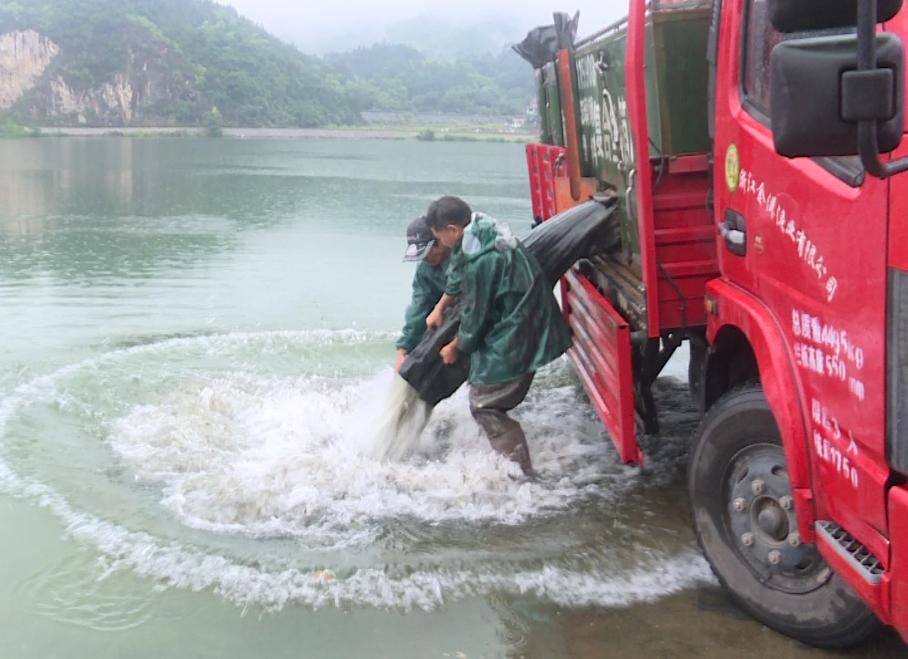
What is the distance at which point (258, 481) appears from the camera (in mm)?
4488

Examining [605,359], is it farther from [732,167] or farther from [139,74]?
[139,74]

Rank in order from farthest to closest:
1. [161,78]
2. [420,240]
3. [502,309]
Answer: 1. [161,78]
2. [420,240]
3. [502,309]

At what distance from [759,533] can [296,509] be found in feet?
6.90

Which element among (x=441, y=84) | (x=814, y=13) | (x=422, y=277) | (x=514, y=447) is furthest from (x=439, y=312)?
(x=441, y=84)

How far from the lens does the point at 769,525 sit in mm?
3117

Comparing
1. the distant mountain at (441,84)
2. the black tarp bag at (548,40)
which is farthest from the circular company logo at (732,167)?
the distant mountain at (441,84)

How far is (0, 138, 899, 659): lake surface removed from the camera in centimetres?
333

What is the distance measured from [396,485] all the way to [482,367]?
0.73 metres

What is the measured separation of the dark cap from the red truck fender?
2064 mm

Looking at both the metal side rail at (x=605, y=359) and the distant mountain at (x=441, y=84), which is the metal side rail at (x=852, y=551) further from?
the distant mountain at (x=441, y=84)

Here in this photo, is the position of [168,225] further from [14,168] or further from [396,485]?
[14,168]

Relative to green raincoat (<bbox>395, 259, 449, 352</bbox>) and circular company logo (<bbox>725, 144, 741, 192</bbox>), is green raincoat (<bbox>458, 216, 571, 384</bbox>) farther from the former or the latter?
circular company logo (<bbox>725, 144, 741, 192</bbox>)

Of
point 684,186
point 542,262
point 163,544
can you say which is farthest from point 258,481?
point 684,186

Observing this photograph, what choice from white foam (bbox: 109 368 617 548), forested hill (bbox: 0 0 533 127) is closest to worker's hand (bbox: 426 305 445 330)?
white foam (bbox: 109 368 617 548)
